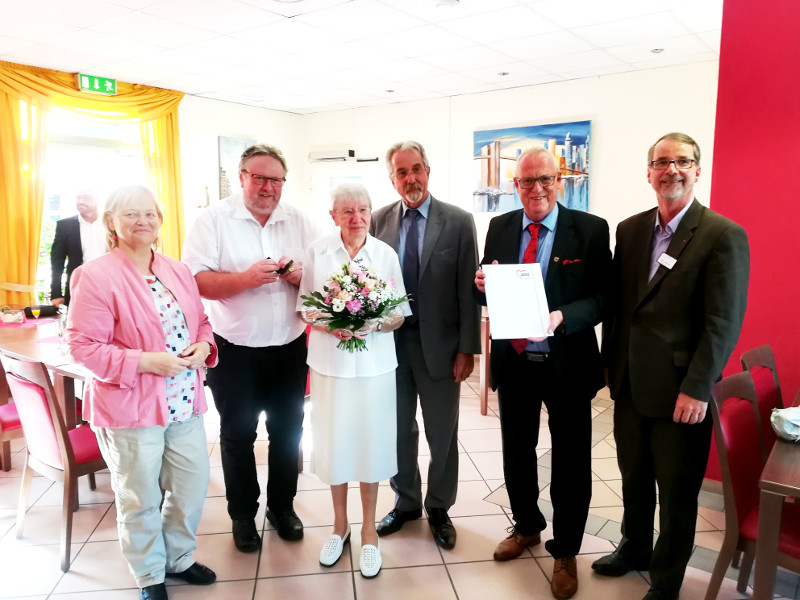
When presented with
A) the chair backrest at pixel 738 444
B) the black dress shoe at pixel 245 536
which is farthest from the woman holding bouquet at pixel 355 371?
the chair backrest at pixel 738 444

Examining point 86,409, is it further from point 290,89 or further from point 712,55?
point 712,55

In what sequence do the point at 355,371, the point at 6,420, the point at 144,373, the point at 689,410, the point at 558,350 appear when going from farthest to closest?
the point at 6,420, the point at 355,371, the point at 558,350, the point at 144,373, the point at 689,410

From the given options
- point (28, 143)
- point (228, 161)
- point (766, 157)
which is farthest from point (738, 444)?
point (228, 161)

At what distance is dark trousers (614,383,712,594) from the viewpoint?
7.38 feet

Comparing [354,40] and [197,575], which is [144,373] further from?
[354,40]

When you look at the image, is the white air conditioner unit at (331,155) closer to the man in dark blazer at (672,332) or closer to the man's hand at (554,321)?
the man in dark blazer at (672,332)

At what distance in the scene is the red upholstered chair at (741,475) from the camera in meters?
2.03

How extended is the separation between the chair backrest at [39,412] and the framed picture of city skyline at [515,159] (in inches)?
200

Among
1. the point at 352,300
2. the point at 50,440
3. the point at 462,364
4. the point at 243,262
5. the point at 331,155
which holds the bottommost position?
the point at 50,440

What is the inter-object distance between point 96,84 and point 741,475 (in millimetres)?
6980

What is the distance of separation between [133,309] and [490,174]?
18.7 ft

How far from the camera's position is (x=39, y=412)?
9.09ft

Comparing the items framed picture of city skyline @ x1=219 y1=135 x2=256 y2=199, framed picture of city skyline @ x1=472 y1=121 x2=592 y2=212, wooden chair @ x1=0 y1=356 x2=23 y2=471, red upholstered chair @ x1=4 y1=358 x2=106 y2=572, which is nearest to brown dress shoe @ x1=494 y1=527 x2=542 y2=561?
red upholstered chair @ x1=4 y1=358 x2=106 y2=572

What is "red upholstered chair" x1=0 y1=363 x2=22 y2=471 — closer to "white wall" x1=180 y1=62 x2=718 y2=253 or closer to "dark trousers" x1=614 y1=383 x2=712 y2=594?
"dark trousers" x1=614 y1=383 x2=712 y2=594
